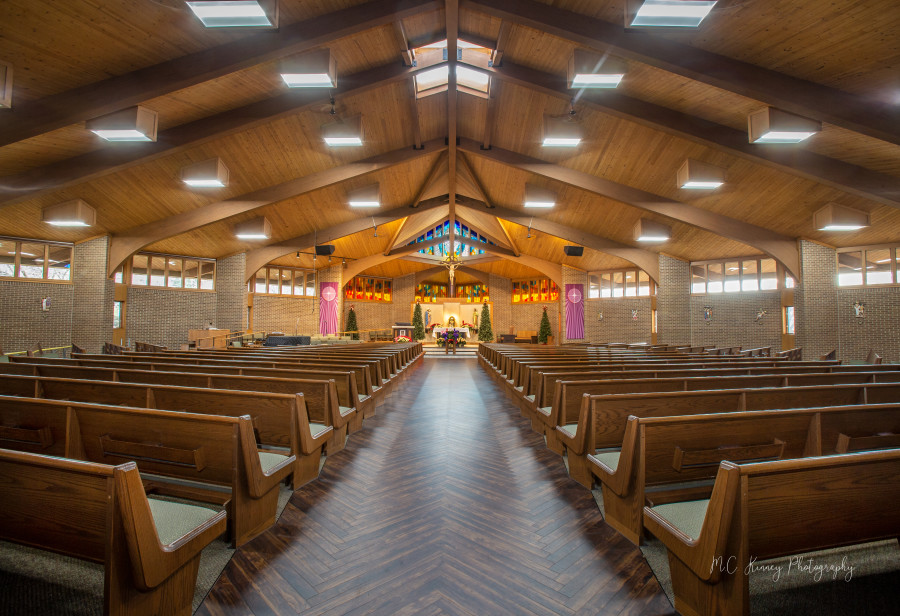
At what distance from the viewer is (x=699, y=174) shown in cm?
668

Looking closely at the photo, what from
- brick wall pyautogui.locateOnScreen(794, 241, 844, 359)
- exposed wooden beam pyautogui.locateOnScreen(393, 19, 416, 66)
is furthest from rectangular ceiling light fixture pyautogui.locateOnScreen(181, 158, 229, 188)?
brick wall pyautogui.locateOnScreen(794, 241, 844, 359)

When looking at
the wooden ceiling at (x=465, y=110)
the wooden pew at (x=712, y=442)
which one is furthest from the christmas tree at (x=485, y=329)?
the wooden pew at (x=712, y=442)

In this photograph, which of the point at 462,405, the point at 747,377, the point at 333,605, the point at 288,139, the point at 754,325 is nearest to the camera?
the point at 333,605

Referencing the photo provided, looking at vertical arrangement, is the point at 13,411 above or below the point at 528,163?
below

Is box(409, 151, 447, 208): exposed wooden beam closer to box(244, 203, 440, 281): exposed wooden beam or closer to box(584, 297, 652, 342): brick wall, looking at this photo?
box(244, 203, 440, 281): exposed wooden beam

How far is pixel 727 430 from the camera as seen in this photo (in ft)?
5.76

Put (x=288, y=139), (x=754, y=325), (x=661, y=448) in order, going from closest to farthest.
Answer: (x=661, y=448) < (x=288, y=139) < (x=754, y=325)

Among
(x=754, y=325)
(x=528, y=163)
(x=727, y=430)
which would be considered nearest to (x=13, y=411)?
(x=727, y=430)

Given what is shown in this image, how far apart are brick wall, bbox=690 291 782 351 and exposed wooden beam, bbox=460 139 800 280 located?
1.89 metres

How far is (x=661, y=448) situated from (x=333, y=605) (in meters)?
1.53

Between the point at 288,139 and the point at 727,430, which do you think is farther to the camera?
the point at 288,139

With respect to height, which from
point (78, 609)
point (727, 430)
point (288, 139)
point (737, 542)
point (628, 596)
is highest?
point (288, 139)

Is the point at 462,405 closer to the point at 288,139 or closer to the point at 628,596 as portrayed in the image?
the point at 628,596

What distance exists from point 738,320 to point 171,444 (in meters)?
12.7
